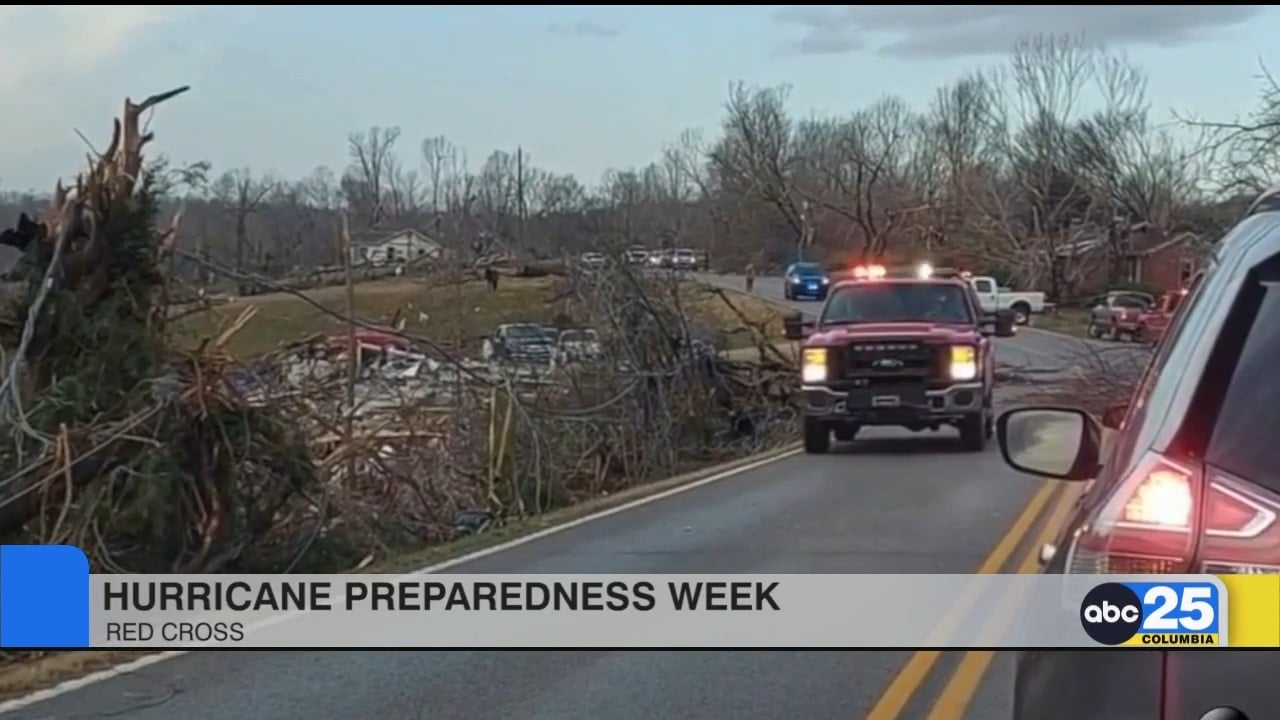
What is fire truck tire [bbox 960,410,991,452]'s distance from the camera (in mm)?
16047

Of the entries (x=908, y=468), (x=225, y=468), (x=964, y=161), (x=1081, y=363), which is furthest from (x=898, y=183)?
(x=908, y=468)

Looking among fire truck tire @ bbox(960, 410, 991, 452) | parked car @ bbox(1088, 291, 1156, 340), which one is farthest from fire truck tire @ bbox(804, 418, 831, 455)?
parked car @ bbox(1088, 291, 1156, 340)

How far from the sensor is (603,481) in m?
18.2

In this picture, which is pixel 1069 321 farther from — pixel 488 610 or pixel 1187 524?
pixel 1187 524

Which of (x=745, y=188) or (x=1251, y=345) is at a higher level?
(x=745, y=188)

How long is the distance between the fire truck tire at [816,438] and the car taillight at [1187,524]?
14.4 m

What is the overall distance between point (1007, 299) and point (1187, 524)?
8.20 metres

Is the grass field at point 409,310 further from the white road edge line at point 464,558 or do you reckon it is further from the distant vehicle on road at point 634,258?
the white road edge line at point 464,558

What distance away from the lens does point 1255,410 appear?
8.23 feet

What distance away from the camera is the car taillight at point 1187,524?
2453mm

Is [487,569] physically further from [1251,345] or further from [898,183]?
[1251,345]

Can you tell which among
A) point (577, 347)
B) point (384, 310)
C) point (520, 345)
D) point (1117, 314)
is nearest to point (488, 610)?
point (1117, 314)

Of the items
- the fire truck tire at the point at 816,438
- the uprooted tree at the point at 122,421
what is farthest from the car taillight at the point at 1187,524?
the fire truck tire at the point at 816,438

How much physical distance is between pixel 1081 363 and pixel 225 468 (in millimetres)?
6018
